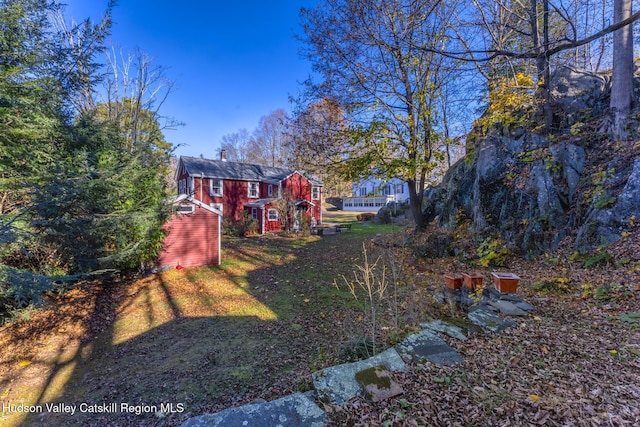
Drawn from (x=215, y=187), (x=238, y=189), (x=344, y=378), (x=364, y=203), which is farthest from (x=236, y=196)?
(x=364, y=203)

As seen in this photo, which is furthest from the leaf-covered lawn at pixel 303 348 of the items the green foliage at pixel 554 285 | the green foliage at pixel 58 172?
the green foliage at pixel 58 172

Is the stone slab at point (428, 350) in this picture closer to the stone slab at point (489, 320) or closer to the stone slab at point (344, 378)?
the stone slab at point (344, 378)

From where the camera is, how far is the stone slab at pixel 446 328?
11.2 ft

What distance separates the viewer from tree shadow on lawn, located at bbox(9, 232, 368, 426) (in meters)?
3.93

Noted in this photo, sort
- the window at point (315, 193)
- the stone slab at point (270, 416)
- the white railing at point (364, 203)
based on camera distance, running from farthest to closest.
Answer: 1. the white railing at point (364, 203)
2. the window at point (315, 193)
3. the stone slab at point (270, 416)

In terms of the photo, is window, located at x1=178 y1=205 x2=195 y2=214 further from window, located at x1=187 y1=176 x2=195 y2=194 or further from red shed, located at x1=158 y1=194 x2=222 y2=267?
window, located at x1=187 y1=176 x2=195 y2=194

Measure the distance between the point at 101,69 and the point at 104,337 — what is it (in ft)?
28.0

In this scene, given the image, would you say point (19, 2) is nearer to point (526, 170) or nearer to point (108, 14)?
point (108, 14)

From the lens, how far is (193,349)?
5.51 metres

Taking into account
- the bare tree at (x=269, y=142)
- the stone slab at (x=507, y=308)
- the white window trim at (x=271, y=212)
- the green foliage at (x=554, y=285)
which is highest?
the bare tree at (x=269, y=142)

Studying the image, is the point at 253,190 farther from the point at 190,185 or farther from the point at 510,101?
the point at 510,101

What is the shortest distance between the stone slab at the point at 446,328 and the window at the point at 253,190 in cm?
1962

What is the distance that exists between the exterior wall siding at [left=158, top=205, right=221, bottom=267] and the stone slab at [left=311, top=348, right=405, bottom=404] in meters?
9.91

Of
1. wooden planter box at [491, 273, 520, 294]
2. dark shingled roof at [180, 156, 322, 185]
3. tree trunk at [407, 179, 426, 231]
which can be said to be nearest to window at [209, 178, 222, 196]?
dark shingled roof at [180, 156, 322, 185]
